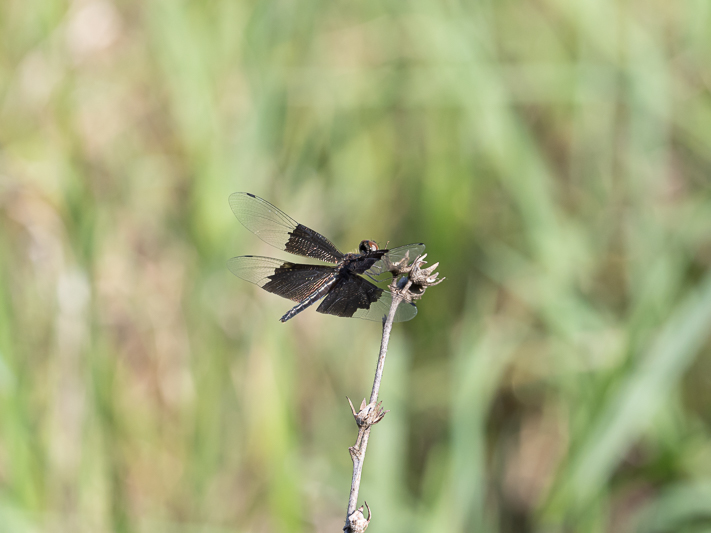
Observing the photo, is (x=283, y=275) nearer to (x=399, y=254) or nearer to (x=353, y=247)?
(x=399, y=254)

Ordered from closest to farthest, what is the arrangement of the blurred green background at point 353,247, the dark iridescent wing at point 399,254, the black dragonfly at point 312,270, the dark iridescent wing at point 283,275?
the dark iridescent wing at point 399,254
the black dragonfly at point 312,270
the dark iridescent wing at point 283,275
the blurred green background at point 353,247

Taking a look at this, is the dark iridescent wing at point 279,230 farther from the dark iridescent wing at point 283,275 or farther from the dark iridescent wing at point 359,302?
the dark iridescent wing at point 359,302

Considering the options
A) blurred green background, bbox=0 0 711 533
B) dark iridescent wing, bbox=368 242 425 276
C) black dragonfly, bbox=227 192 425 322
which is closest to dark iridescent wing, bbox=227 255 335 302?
black dragonfly, bbox=227 192 425 322

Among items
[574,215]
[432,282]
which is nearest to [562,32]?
[574,215]

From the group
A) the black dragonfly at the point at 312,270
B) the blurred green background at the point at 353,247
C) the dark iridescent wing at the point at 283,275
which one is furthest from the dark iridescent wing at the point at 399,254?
the blurred green background at the point at 353,247

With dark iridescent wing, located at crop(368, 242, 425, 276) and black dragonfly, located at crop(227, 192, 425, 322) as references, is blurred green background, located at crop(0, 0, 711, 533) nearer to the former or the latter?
black dragonfly, located at crop(227, 192, 425, 322)

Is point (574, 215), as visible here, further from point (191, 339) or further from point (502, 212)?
point (191, 339)

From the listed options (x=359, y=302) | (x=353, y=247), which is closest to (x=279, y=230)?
(x=359, y=302)
